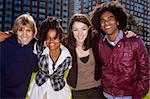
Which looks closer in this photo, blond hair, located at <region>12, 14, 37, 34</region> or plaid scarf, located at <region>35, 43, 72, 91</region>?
plaid scarf, located at <region>35, 43, 72, 91</region>

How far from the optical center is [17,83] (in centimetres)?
390

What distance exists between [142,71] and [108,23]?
74 centimetres

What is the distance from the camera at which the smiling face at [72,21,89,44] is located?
154 inches

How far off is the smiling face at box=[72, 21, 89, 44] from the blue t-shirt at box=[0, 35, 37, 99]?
2.08 feet

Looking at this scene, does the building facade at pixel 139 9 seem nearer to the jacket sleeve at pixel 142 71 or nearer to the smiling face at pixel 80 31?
the smiling face at pixel 80 31

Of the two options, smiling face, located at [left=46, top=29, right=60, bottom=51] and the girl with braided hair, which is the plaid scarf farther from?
smiling face, located at [left=46, top=29, right=60, bottom=51]

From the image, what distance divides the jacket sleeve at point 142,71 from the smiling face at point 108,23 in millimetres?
366

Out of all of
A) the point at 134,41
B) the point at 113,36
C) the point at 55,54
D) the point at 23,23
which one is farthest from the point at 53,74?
the point at 134,41

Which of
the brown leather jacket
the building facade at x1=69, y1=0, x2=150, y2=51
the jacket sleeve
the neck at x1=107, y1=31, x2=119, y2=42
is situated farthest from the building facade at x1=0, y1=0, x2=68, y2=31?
the jacket sleeve

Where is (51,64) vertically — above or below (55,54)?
below

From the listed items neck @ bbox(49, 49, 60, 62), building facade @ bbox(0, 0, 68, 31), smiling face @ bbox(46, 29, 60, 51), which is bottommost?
neck @ bbox(49, 49, 60, 62)

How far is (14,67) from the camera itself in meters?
3.85

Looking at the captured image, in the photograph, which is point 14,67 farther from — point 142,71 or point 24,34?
point 142,71

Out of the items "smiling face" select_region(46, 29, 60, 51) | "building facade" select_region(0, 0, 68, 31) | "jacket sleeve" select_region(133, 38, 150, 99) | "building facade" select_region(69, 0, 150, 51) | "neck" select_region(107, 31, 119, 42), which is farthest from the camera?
"building facade" select_region(69, 0, 150, 51)
